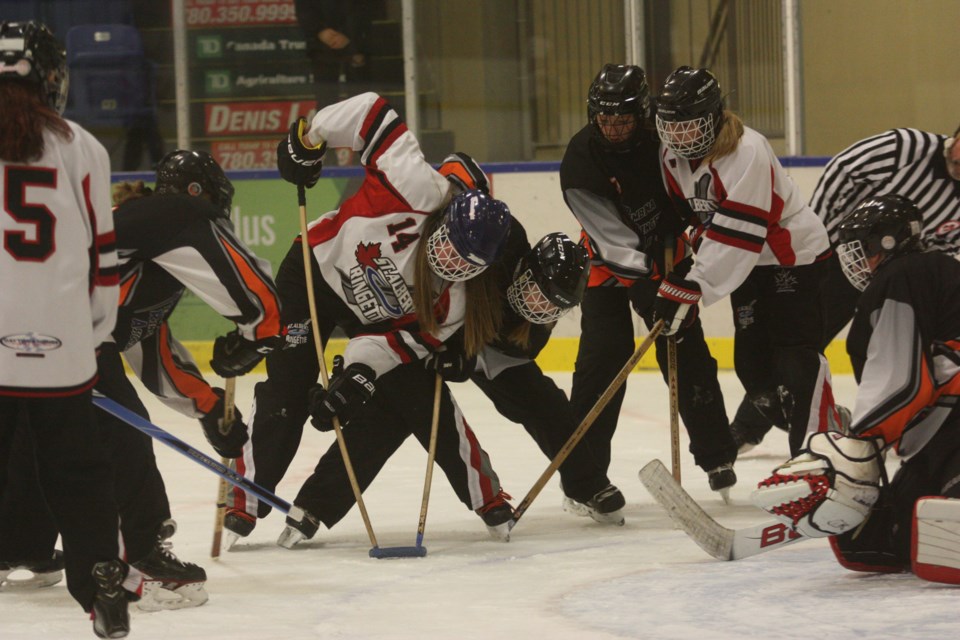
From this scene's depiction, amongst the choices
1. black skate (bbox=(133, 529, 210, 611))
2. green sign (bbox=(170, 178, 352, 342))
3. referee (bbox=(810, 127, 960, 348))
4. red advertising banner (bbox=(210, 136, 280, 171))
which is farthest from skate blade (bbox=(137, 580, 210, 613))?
red advertising banner (bbox=(210, 136, 280, 171))

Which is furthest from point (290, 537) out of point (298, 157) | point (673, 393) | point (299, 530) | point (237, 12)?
point (237, 12)

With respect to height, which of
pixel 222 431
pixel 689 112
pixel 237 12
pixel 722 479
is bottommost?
pixel 722 479

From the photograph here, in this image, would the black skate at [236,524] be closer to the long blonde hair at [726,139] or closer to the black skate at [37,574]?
the black skate at [37,574]

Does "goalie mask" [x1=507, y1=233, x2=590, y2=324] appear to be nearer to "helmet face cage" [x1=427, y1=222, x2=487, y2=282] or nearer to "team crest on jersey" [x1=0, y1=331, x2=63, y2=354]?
"helmet face cage" [x1=427, y1=222, x2=487, y2=282]

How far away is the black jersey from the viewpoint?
3404 millimetres

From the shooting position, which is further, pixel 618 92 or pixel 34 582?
pixel 618 92

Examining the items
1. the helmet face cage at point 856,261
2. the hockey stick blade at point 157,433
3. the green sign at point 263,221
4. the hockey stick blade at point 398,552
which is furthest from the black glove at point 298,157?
the green sign at point 263,221

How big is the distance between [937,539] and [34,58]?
5.53 feet

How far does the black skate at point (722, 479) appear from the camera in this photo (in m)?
3.49

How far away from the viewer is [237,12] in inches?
250

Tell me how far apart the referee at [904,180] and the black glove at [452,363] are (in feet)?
3.35

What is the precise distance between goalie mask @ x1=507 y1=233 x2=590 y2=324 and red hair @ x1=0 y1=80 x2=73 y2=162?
4.02 feet

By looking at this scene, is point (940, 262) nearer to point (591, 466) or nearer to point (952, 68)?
point (591, 466)

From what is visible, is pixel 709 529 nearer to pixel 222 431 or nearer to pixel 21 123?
pixel 222 431
